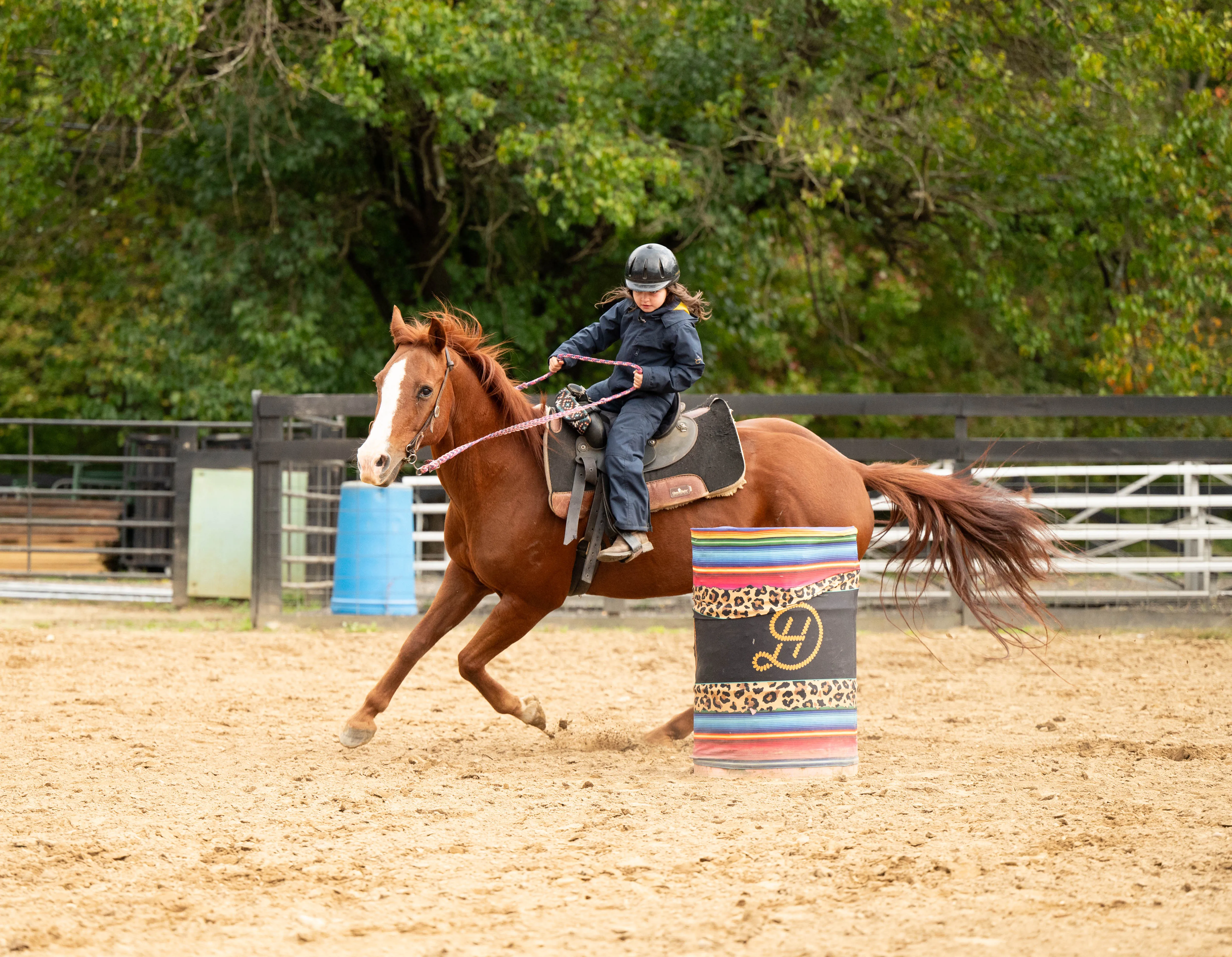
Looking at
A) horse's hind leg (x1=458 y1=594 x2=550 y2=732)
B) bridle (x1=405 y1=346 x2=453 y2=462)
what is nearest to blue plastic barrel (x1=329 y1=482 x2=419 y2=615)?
horse's hind leg (x1=458 y1=594 x2=550 y2=732)

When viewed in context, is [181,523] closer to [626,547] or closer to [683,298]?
[626,547]

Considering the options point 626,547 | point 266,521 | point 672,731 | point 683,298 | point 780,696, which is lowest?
point 672,731

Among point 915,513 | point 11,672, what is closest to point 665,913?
point 915,513

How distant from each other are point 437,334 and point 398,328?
188 mm

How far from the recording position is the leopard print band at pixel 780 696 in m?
4.88

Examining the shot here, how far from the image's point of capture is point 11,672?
25.0 feet

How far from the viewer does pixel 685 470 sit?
220 inches

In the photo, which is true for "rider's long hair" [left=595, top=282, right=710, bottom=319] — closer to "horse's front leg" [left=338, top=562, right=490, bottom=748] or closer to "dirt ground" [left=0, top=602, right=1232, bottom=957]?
"horse's front leg" [left=338, top=562, right=490, bottom=748]

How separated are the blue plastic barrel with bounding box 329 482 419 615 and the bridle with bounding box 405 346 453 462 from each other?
15.9 feet

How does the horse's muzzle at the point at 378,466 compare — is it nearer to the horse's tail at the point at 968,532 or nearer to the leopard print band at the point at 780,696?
→ the leopard print band at the point at 780,696

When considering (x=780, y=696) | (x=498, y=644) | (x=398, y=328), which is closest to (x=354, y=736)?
(x=498, y=644)

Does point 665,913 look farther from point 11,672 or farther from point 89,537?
point 89,537

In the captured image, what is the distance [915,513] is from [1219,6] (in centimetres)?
1252

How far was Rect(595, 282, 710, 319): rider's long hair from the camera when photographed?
5492 millimetres
